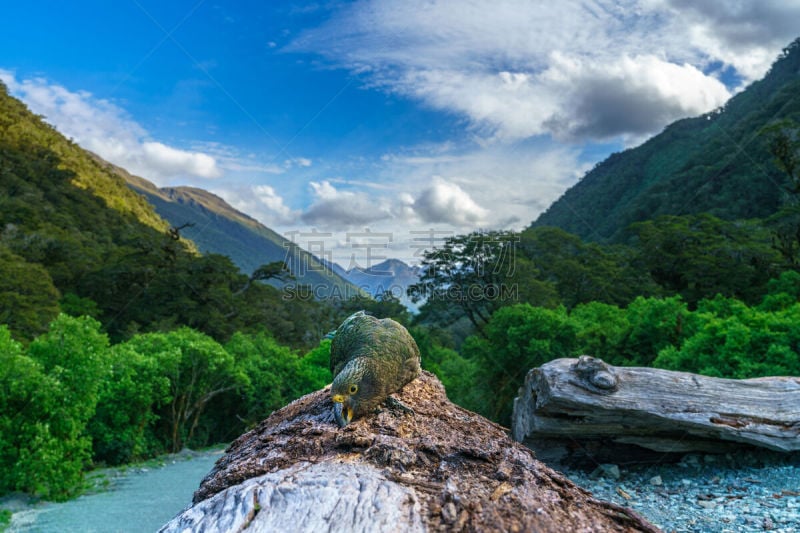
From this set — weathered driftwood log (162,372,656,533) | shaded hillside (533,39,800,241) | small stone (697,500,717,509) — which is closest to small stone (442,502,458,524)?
weathered driftwood log (162,372,656,533)

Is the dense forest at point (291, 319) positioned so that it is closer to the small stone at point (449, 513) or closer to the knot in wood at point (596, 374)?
the knot in wood at point (596, 374)

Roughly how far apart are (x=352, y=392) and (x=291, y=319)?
120ft

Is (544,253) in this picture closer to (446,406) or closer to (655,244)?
(655,244)

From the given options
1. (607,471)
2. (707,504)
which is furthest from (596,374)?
(707,504)

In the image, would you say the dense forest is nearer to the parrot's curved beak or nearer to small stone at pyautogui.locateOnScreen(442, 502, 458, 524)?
the parrot's curved beak

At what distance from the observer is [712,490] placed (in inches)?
245

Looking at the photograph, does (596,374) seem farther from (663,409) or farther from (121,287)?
(121,287)

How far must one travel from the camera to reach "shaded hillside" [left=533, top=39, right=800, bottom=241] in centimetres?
4044

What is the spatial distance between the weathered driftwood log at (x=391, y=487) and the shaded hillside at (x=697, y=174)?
29277 millimetres

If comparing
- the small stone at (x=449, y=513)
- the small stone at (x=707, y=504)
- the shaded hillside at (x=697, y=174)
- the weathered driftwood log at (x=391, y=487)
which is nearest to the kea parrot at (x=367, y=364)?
the weathered driftwood log at (x=391, y=487)

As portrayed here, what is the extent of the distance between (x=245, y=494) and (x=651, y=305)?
13807 mm

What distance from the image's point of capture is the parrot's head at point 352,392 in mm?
3066

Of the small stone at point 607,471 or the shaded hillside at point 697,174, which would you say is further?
the shaded hillside at point 697,174

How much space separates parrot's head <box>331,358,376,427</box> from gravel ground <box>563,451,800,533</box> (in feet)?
13.1
